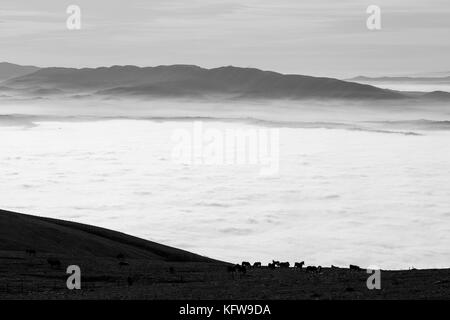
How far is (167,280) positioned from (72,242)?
3147cm

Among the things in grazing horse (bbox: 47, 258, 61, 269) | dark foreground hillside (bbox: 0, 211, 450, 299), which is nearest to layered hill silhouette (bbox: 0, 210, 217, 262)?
dark foreground hillside (bbox: 0, 211, 450, 299)

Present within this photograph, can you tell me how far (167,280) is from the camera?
58406mm

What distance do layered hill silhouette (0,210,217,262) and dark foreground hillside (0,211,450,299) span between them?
0.18 m

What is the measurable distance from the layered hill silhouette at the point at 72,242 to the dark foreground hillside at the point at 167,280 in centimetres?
18

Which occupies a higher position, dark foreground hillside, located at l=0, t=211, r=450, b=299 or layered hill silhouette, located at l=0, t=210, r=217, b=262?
layered hill silhouette, located at l=0, t=210, r=217, b=262

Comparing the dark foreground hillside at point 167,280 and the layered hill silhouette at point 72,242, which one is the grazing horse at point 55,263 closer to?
the dark foreground hillside at point 167,280

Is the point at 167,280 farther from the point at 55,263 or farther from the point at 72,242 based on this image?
the point at 72,242

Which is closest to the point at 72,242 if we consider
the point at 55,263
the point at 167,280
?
the point at 55,263

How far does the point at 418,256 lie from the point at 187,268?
3606 inches

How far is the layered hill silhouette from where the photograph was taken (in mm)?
82688

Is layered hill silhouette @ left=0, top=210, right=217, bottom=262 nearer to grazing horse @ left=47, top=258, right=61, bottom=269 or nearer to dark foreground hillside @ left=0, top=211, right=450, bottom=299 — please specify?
dark foreground hillside @ left=0, top=211, right=450, bottom=299
